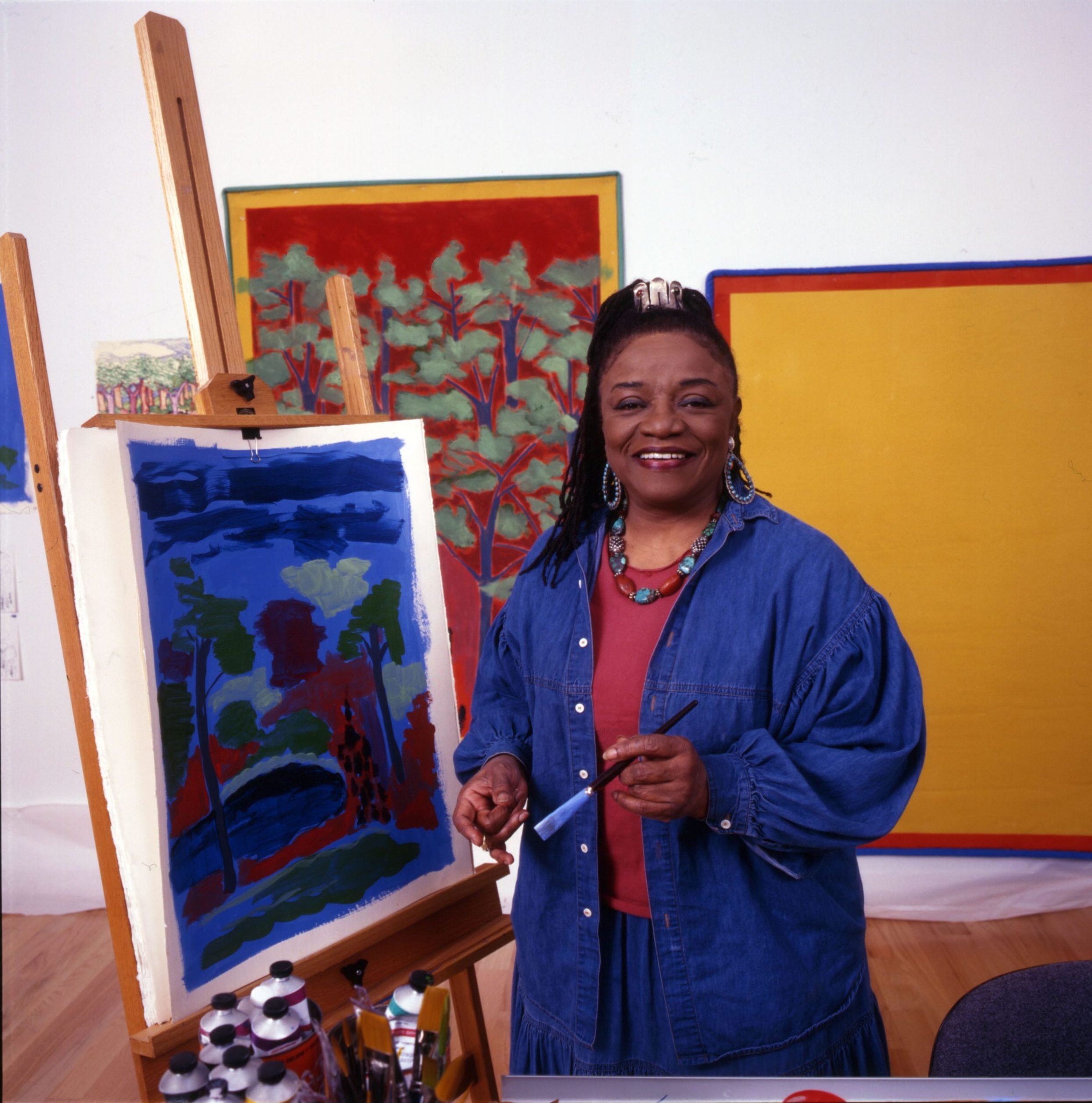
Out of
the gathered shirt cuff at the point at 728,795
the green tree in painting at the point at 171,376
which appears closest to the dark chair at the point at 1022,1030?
the gathered shirt cuff at the point at 728,795

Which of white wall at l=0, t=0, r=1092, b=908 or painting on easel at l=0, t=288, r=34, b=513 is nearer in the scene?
white wall at l=0, t=0, r=1092, b=908

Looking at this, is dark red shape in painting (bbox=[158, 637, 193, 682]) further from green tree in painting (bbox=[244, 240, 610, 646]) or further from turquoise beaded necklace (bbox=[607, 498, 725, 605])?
green tree in painting (bbox=[244, 240, 610, 646])

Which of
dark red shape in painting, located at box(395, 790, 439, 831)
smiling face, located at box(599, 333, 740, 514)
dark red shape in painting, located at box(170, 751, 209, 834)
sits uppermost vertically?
smiling face, located at box(599, 333, 740, 514)

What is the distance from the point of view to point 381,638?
4.85 feet

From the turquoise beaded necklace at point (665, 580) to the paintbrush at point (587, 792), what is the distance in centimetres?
16

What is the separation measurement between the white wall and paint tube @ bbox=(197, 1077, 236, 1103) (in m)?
2.41

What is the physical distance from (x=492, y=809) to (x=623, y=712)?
0.22 meters

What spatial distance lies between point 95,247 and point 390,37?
43.1 inches

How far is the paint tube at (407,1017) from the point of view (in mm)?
913

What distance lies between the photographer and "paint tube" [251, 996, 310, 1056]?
862mm

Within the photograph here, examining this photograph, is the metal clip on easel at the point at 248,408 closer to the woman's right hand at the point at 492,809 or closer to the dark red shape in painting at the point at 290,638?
the dark red shape in painting at the point at 290,638

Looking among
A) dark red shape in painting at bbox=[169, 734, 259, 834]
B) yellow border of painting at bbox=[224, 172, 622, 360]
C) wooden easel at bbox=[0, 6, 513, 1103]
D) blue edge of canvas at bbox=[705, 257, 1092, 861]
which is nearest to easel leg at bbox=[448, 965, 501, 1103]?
wooden easel at bbox=[0, 6, 513, 1103]

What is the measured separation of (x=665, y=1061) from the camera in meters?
1.19

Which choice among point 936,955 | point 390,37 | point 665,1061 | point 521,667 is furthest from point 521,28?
point 936,955
